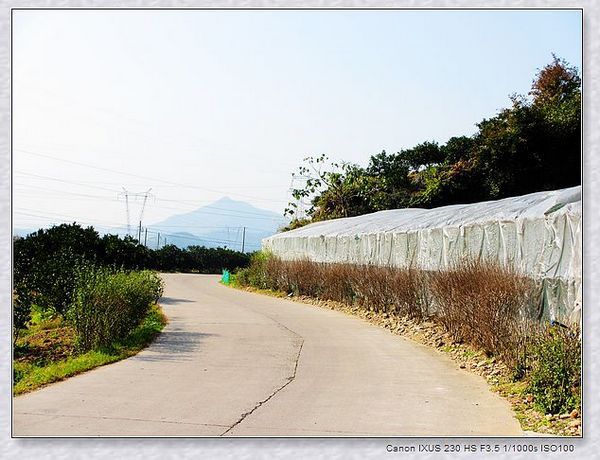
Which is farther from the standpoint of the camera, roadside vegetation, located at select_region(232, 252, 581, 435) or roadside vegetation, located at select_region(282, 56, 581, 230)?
roadside vegetation, located at select_region(282, 56, 581, 230)

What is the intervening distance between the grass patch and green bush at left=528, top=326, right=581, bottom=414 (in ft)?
18.4

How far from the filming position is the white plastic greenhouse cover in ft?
28.8

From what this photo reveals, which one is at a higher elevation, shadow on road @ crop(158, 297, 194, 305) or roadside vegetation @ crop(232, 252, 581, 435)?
roadside vegetation @ crop(232, 252, 581, 435)

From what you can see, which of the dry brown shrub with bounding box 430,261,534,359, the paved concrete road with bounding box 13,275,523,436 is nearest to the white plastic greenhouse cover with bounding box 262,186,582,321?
the dry brown shrub with bounding box 430,261,534,359

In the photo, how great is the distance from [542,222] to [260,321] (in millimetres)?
6905

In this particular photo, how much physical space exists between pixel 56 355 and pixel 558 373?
307 inches

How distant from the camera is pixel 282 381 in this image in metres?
8.68

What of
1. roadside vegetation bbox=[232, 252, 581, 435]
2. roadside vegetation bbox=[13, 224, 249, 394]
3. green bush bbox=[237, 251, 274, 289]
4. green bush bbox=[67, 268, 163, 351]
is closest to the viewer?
roadside vegetation bbox=[232, 252, 581, 435]

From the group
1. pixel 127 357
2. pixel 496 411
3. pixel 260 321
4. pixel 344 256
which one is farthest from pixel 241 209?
pixel 496 411

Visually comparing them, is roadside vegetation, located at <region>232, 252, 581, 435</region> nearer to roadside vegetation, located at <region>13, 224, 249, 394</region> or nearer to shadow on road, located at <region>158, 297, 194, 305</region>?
shadow on road, located at <region>158, 297, 194, 305</region>

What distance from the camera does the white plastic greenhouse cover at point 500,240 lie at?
877 cm

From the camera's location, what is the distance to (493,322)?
31.4ft

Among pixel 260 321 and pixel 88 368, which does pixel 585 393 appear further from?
pixel 260 321

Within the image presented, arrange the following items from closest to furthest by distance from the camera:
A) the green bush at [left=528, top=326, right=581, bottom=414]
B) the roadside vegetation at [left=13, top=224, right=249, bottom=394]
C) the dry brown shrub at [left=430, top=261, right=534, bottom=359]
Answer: the green bush at [left=528, top=326, right=581, bottom=414] < the dry brown shrub at [left=430, top=261, right=534, bottom=359] < the roadside vegetation at [left=13, top=224, right=249, bottom=394]
